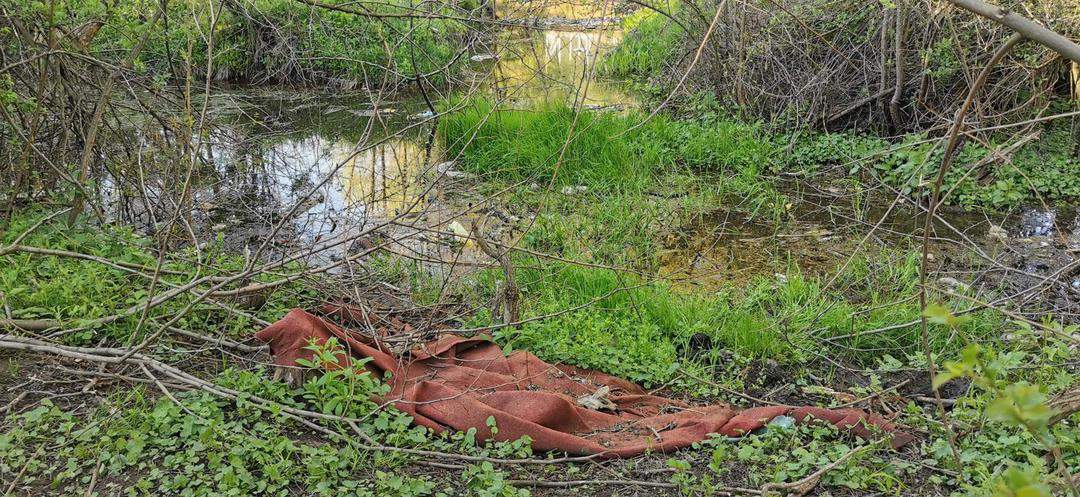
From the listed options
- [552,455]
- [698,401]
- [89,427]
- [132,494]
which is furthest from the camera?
[698,401]

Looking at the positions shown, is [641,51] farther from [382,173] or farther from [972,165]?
[382,173]

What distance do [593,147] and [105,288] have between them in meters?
4.03

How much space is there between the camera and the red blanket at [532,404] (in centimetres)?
312

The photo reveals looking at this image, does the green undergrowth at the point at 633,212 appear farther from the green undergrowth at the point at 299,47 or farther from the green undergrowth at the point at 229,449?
the green undergrowth at the point at 229,449

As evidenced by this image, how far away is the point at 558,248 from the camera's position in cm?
523

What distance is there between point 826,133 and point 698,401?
432 centimetres

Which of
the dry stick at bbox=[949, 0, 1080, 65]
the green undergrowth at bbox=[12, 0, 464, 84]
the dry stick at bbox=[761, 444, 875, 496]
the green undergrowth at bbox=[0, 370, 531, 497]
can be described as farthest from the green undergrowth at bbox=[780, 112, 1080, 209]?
the dry stick at bbox=[949, 0, 1080, 65]

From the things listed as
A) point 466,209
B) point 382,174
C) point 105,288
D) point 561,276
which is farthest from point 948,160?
point 382,174

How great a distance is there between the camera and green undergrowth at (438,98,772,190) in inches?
262

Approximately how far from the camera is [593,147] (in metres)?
6.83

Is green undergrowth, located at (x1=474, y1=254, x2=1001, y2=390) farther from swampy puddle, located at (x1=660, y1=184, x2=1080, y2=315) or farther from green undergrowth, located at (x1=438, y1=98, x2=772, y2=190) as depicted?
green undergrowth, located at (x1=438, y1=98, x2=772, y2=190)

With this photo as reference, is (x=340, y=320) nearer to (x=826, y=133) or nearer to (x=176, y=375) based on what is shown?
(x=176, y=375)

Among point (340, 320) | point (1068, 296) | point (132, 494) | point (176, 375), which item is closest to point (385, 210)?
point (340, 320)

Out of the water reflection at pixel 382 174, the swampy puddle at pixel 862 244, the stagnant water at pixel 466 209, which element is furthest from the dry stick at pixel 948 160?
the water reflection at pixel 382 174
